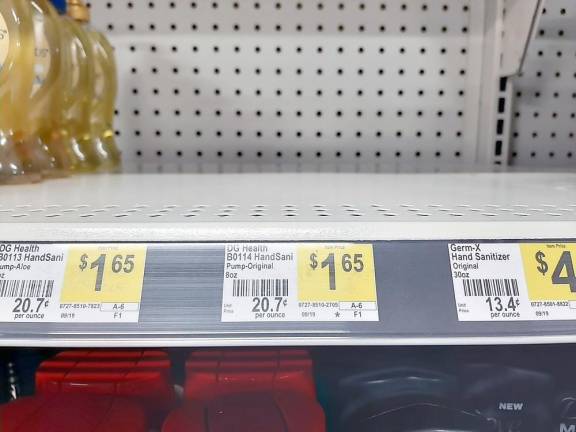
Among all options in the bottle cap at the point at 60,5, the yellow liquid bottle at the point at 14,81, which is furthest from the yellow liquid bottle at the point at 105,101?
the yellow liquid bottle at the point at 14,81

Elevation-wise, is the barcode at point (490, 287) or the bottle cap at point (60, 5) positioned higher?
the bottle cap at point (60, 5)

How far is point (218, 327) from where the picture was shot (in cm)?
47

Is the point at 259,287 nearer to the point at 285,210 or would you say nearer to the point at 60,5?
the point at 285,210

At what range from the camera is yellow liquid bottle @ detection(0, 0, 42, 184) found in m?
0.73

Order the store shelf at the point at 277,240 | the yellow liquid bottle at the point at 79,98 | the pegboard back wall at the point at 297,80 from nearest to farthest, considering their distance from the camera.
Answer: the store shelf at the point at 277,240 → the yellow liquid bottle at the point at 79,98 → the pegboard back wall at the point at 297,80

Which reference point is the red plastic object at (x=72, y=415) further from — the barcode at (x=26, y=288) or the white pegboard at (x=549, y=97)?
the white pegboard at (x=549, y=97)

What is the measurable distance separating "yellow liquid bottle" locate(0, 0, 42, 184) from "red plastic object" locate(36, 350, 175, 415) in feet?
0.97

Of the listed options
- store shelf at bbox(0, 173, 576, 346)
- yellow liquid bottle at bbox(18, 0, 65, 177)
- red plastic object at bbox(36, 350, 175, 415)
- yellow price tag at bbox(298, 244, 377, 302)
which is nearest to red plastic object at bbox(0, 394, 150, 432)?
red plastic object at bbox(36, 350, 175, 415)

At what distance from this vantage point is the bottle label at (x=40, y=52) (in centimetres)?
87

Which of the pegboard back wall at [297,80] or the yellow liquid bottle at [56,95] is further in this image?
the pegboard back wall at [297,80]

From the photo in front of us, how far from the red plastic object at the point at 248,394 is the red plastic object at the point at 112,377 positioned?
5 cm

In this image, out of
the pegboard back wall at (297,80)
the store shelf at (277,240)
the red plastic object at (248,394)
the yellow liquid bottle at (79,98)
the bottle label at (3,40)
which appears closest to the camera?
the store shelf at (277,240)

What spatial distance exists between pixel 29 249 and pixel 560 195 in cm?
64

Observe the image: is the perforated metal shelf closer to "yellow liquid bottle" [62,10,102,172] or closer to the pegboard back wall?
"yellow liquid bottle" [62,10,102,172]
